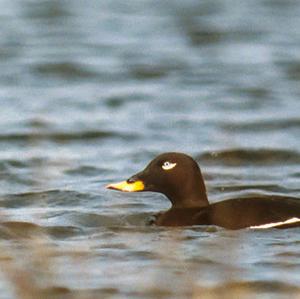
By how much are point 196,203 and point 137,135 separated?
14.8 feet

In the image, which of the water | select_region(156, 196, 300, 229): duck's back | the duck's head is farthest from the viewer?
the duck's head

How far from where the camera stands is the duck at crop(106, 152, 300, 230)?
13273 mm

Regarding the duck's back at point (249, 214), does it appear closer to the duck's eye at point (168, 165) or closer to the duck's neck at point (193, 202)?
the duck's neck at point (193, 202)

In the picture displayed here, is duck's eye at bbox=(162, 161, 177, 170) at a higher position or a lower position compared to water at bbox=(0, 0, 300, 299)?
higher

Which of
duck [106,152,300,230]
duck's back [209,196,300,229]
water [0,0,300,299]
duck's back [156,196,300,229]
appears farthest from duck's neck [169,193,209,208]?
duck's back [209,196,300,229]

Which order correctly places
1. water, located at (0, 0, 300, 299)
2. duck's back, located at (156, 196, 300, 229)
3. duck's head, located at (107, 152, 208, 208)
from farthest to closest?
1. duck's head, located at (107, 152, 208, 208)
2. duck's back, located at (156, 196, 300, 229)
3. water, located at (0, 0, 300, 299)

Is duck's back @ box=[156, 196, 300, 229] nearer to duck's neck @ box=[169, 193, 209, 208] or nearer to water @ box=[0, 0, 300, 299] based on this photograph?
water @ box=[0, 0, 300, 299]

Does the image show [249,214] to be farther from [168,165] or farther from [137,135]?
[137,135]

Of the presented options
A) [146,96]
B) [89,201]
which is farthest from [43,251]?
[146,96]

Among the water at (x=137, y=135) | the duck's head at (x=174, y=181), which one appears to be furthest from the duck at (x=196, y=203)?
the water at (x=137, y=135)

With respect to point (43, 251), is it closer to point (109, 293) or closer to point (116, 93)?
point (109, 293)

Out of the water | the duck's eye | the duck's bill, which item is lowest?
the water

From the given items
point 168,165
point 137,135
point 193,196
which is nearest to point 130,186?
point 168,165

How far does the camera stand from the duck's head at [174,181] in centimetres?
1402
